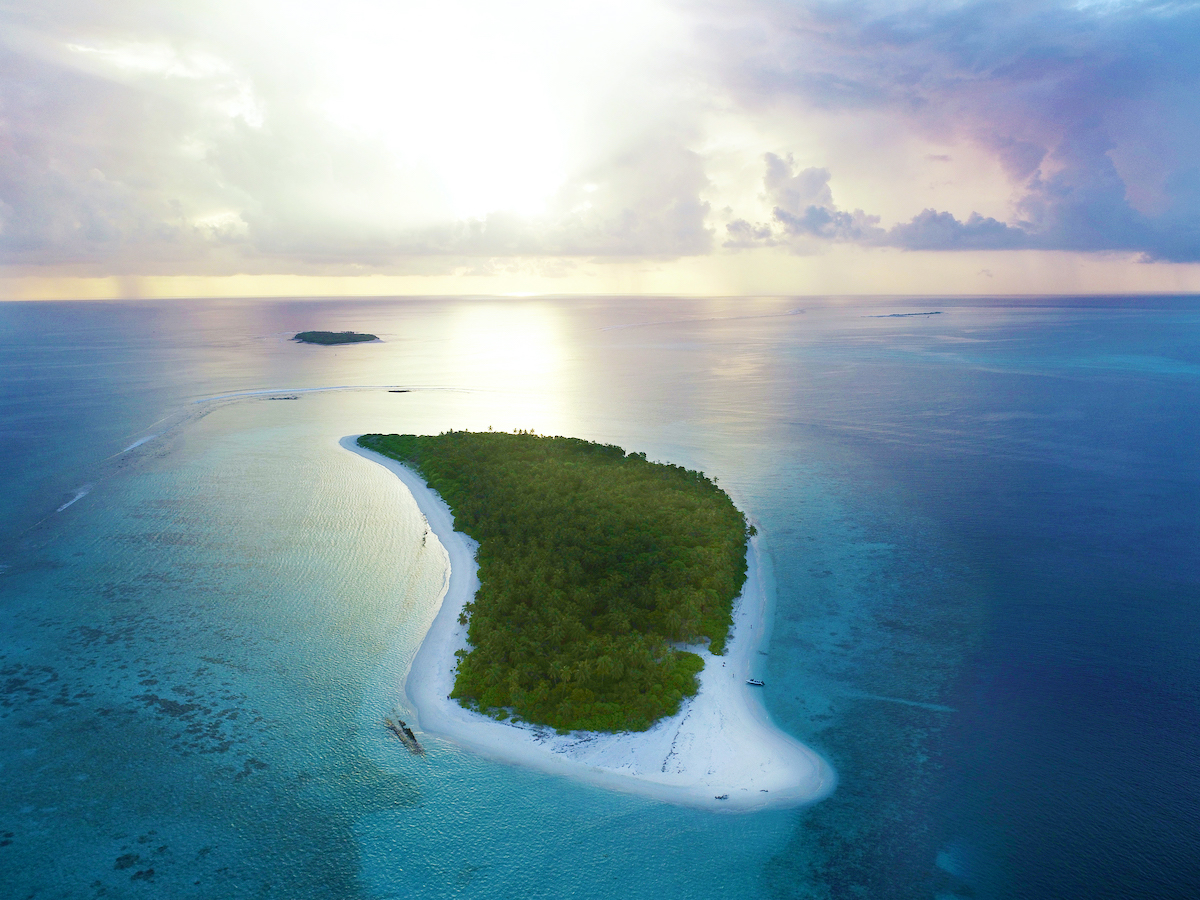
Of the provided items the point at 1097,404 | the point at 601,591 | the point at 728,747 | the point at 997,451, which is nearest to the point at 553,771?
the point at 728,747

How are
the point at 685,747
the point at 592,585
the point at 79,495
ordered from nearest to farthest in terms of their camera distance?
1. the point at 685,747
2. the point at 592,585
3. the point at 79,495

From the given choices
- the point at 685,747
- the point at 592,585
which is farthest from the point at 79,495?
the point at 685,747

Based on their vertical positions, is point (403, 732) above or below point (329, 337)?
below

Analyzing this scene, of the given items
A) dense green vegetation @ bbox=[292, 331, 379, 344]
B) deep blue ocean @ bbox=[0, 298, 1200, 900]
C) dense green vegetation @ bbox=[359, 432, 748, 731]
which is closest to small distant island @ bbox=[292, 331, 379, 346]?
dense green vegetation @ bbox=[292, 331, 379, 344]

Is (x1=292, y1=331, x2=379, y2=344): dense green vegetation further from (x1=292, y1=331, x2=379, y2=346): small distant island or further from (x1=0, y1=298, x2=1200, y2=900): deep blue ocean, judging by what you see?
(x1=0, y1=298, x2=1200, y2=900): deep blue ocean

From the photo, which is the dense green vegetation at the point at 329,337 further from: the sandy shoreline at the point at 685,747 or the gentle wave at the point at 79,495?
the sandy shoreline at the point at 685,747

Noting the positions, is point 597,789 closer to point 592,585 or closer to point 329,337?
point 592,585
